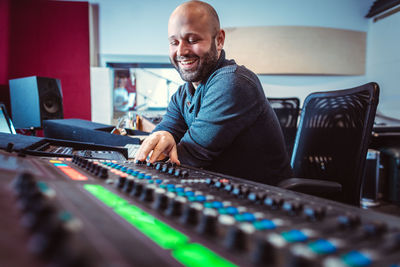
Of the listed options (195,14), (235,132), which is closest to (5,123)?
(195,14)

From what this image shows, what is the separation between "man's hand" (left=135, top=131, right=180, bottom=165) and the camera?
99cm

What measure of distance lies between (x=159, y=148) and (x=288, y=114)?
7.84 feet

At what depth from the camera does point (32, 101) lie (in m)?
2.45

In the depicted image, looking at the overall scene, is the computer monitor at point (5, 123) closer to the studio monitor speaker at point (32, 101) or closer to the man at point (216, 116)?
the studio monitor speaker at point (32, 101)

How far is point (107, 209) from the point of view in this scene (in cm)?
37

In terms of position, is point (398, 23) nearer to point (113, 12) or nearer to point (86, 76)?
point (113, 12)

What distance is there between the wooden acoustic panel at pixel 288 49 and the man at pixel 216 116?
3197 mm

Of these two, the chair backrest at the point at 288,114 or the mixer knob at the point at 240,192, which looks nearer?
the mixer knob at the point at 240,192

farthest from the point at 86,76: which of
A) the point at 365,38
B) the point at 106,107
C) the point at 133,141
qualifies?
the point at 365,38

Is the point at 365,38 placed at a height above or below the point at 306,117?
above

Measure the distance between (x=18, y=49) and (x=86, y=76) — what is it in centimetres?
90

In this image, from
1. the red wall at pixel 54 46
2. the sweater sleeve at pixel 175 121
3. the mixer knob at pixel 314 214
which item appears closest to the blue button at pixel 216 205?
the mixer knob at pixel 314 214

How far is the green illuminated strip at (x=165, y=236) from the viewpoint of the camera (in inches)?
10.2

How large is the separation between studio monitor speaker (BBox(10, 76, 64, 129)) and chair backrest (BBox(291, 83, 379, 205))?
2.10 m
